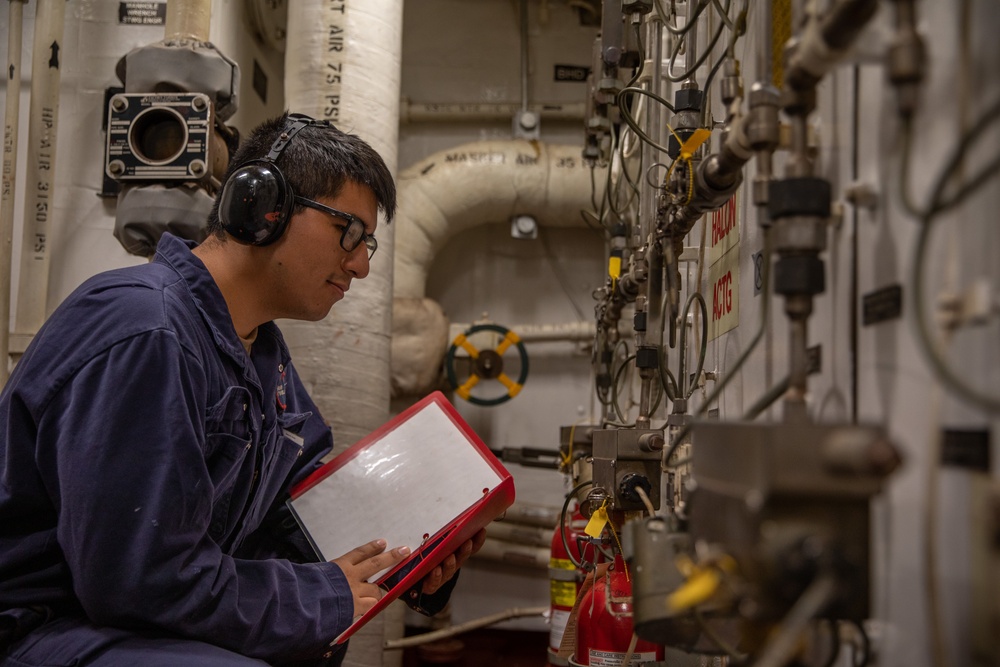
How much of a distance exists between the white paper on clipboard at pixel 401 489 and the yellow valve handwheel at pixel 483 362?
1570 millimetres

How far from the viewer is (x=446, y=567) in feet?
4.68

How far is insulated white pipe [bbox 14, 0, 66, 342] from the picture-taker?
2.02 m

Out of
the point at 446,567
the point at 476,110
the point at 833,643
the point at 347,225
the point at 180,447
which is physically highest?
the point at 476,110

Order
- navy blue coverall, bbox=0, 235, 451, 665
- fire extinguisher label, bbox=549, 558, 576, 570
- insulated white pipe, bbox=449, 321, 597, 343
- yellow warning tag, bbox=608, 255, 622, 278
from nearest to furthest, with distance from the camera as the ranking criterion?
navy blue coverall, bbox=0, 235, 451, 665
yellow warning tag, bbox=608, 255, 622, 278
fire extinguisher label, bbox=549, 558, 576, 570
insulated white pipe, bbox=449, 321, 597, 343

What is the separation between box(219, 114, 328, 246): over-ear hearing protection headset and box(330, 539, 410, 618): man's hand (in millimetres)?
505

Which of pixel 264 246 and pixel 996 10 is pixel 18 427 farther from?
pixel 996 10

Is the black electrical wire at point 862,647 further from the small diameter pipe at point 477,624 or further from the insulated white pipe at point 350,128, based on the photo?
the small diameter pipe at point 477,624

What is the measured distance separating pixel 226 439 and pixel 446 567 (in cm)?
46

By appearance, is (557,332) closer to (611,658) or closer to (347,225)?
(611,658)

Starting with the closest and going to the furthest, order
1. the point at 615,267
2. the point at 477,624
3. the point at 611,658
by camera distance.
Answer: the point at 611,658
the point at 615,267
the point at 477,624

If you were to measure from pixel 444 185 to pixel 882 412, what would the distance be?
2533mm

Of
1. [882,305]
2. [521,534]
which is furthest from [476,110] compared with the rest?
[882,305]

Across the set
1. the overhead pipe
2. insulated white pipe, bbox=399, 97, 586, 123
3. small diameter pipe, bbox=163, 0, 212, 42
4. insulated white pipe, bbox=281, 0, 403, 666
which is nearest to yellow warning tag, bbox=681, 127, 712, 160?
insulated white pipe, bbox=281, 0, 403, 666

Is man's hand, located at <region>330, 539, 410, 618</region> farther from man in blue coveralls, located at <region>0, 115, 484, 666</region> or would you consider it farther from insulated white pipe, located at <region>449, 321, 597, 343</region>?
insulated white pipe, located at <region>449, 321, 597, 343</region>
